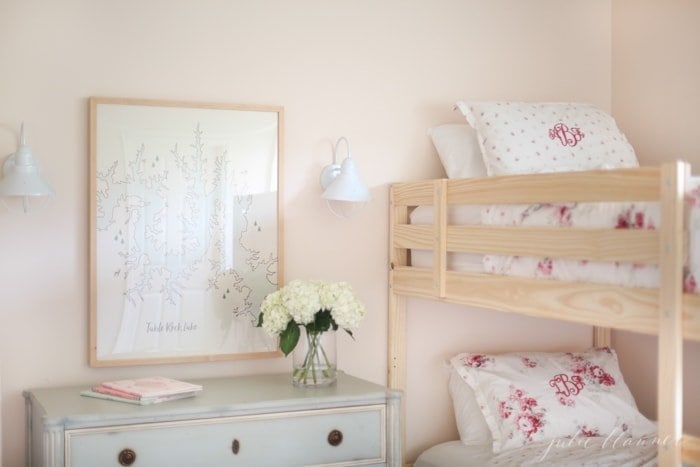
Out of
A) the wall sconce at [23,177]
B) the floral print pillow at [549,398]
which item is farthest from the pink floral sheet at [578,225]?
the wall sconce at [23,177]

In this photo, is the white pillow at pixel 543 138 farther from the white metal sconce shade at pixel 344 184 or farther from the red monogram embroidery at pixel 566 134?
the white metal sconce shade at pixel 344 184

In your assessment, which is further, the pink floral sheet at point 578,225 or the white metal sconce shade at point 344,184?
the white metal sconce shade at point 344,184

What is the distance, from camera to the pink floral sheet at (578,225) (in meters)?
2.08

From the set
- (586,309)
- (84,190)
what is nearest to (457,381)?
(586,309)

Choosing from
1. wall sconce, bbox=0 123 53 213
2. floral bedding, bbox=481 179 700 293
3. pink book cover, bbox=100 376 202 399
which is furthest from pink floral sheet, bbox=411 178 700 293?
wall sconce, bbox=0 123 53 213

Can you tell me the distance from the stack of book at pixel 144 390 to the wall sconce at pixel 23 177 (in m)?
0.59

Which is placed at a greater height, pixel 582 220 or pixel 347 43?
pixel 347 43

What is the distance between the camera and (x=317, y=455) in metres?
2.80

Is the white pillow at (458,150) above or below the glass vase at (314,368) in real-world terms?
above

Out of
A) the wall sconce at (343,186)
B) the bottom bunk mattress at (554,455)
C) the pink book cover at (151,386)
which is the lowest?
the bottom bunk mattress at (554,455)

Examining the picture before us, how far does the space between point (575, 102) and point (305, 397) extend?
5.39ft

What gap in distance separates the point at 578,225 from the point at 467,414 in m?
1.12

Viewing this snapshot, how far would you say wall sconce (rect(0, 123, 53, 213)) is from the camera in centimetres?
271

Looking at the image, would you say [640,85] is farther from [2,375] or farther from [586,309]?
[2,375]
